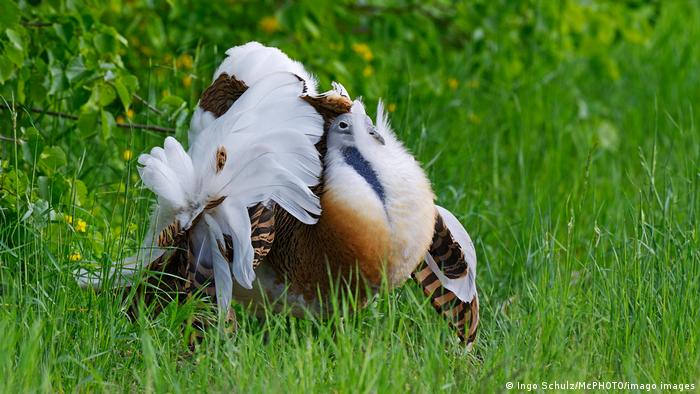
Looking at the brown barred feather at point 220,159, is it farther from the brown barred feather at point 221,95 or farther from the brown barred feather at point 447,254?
the brown barred feather at point 447,254

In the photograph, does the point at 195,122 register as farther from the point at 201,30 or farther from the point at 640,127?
the point at 640,127

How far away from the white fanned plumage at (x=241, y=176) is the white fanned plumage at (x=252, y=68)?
13cm

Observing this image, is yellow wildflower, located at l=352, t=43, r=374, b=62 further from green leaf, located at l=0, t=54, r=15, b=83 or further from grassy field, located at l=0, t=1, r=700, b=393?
green leaf, located at l=0, t=54, r=15, b=83

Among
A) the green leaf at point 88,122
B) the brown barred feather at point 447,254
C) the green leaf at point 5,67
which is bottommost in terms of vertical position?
the brown barred feather at point 447,254

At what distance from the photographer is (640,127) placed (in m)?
6.36

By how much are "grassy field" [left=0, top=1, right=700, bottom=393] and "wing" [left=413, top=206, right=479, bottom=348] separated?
0.23 feet

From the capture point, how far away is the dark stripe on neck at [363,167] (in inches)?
129

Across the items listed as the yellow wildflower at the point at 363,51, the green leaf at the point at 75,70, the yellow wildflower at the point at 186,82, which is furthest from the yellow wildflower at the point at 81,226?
the yellow wildflower at the point at 363,51

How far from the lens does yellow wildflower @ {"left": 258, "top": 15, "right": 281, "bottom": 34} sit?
5461 mm

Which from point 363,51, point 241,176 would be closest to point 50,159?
point 241,176

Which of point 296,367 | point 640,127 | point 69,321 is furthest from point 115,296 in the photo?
point 640,127

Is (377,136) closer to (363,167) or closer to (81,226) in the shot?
(363,167)

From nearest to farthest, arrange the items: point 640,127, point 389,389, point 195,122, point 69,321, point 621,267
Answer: point 389,389 → point 69,321 → point 621,267 → point 195,122 → point 640,127

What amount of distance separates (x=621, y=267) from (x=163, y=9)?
2.73 meters
